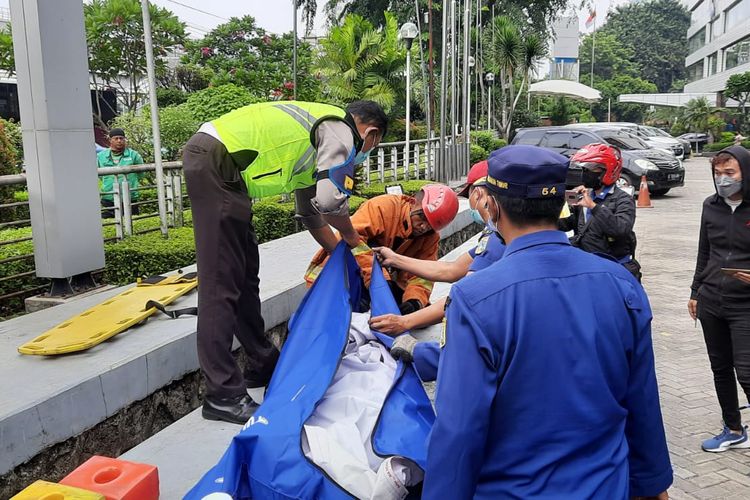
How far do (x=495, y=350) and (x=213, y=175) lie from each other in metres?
1.93

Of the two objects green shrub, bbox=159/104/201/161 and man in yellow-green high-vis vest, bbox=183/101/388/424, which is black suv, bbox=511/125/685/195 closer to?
green shrub, bbox=159/104/201/161

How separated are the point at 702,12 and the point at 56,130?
71.1 m

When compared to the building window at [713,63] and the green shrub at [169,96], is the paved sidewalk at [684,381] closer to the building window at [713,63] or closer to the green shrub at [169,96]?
the green shrub at [169,96]

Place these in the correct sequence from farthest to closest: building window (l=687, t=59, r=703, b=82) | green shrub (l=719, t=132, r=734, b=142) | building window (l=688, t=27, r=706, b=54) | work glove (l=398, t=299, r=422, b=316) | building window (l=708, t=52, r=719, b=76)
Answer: building window (l=687, t=59, r=703, b=82) → building window (l=688, t=27, r=706, b=54) → building window (l=708, t=52, r=719, b=76) → green shrub (l=719, t=132, r=734, b=142) → work glove (l=398, t=299, r=422, b=316)

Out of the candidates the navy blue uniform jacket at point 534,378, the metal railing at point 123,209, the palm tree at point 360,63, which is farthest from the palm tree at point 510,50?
the navy blue uniform jacket at point 534,378

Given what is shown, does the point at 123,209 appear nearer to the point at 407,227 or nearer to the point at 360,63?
the point at 407,227

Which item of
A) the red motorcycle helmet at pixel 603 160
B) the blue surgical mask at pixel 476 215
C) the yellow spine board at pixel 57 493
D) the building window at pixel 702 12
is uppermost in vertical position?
the building window at pixel 702 12

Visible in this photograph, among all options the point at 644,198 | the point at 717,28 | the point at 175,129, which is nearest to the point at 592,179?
the point at 175,129

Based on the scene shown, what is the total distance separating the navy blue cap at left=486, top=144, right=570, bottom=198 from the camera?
5.05 ft

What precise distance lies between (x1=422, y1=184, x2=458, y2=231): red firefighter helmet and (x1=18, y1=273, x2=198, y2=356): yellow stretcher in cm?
148

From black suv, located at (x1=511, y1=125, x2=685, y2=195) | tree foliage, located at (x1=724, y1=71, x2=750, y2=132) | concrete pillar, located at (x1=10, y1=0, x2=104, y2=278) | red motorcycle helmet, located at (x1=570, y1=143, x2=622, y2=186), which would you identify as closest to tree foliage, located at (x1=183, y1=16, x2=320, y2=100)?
black suv, located at (x1=511, y1=125, x2=685, y2=195)

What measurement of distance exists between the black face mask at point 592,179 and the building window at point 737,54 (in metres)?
51.7

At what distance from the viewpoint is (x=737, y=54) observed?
5044 cm

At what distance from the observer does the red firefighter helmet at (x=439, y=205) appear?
3715 millimetres
